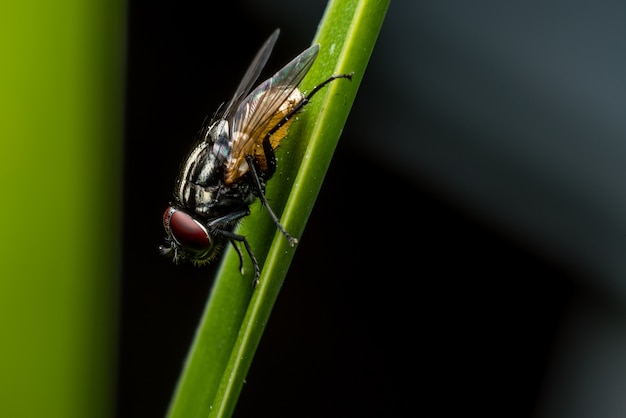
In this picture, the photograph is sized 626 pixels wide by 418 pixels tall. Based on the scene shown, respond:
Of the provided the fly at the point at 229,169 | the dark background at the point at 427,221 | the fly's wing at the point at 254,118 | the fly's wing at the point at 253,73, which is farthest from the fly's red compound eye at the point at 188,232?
the dark background at the point at 427,221

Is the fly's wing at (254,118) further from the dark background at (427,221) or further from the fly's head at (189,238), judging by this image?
the dark background at (427,221)

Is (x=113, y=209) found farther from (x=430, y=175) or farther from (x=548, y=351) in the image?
(x=548, y=351)

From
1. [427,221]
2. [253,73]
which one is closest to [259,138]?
[253,73]

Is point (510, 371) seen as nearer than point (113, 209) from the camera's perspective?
No

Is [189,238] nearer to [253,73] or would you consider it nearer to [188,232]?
[188,232]

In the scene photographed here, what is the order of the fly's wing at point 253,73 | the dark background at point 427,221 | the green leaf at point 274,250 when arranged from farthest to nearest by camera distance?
the dark background at point 427,221 → the fly's wing at point 253,73 → the green leaf at point 274,250

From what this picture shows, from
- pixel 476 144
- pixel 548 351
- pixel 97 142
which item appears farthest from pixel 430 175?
pixel 97 142
